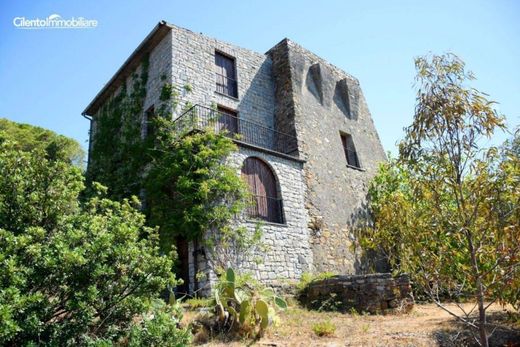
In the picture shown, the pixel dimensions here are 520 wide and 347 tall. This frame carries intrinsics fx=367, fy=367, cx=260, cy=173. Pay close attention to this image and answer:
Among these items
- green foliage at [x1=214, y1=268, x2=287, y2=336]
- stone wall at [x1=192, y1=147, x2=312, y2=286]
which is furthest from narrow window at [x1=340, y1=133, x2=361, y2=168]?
green foliage at [x1=214, y1=268, x2=287, y2=336]

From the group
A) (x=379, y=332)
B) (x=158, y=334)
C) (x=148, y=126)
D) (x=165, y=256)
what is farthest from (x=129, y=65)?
(x=379, y=332)

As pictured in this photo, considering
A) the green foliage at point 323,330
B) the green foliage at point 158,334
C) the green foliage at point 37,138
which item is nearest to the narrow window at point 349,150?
the green foliage at point 323,330

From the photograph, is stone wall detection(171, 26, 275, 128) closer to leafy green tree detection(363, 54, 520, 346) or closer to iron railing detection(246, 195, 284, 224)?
iron railing detection(246, 195, 284, 224)

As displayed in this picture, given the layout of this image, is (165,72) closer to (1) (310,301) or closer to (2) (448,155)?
(1) (310,301)

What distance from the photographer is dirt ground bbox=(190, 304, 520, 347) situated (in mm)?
5676

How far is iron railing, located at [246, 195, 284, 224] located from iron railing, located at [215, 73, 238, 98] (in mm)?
4434

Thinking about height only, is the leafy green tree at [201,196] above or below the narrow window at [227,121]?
below

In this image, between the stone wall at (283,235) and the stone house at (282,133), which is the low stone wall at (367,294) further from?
the stone house at (282,133)

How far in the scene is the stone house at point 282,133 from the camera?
10.7 m

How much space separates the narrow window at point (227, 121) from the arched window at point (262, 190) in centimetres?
195

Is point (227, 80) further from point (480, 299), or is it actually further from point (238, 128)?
point (480, 299)

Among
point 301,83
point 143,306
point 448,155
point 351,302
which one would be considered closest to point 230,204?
point 351,302

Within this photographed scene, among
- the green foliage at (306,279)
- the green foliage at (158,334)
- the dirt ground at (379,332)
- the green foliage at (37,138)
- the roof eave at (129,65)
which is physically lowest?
the dirt ground at (379,332)

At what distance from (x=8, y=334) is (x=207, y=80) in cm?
1012
